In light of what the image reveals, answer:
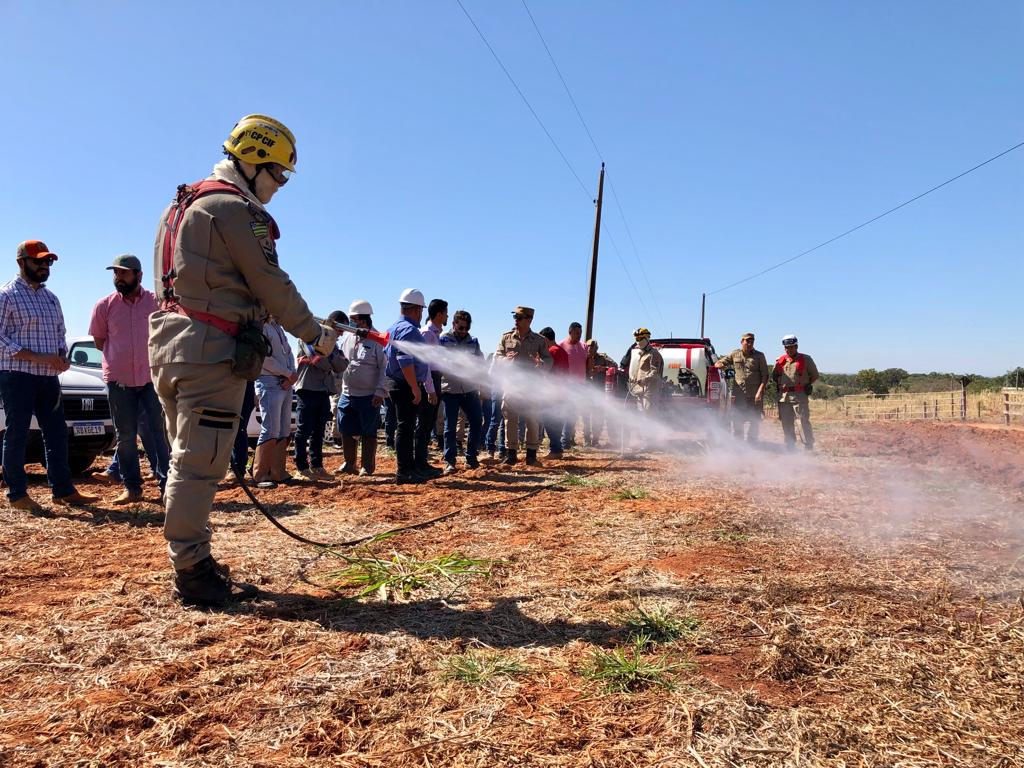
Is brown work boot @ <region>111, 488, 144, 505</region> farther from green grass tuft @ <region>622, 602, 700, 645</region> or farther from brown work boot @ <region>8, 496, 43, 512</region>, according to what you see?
green grass tuft @ <region>622, 602, 700, 645</region>

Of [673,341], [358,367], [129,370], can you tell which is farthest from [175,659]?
[673,341]

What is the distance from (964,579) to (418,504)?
4.40 metres

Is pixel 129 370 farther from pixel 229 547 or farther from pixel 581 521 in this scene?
pixel 581 521

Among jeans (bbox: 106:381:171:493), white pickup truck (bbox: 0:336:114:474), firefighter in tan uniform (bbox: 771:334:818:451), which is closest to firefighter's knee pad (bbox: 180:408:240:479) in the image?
jeans (bbox: 106:381:171:493)

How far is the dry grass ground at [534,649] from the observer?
7.32ft

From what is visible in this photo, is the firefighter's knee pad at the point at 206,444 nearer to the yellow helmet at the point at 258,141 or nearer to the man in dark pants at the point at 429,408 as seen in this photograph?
the yellow helmet at the point at 258,141

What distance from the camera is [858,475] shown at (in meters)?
9.23

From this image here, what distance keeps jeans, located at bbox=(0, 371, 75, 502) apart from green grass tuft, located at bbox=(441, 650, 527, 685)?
494cm

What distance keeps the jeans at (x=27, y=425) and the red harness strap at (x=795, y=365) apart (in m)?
10.8

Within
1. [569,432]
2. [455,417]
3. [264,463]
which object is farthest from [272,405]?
[569,432]

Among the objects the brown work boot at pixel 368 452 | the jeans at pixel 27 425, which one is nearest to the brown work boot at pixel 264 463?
the brown work boot at pixel 368 452

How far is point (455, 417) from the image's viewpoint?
9.26 metres

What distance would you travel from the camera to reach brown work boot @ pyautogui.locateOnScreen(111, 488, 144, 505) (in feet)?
21.3

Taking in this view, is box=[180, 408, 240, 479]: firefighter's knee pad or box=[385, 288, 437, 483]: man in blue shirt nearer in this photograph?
box=[180, 408, 240, 479]: firefighter's knee pad
